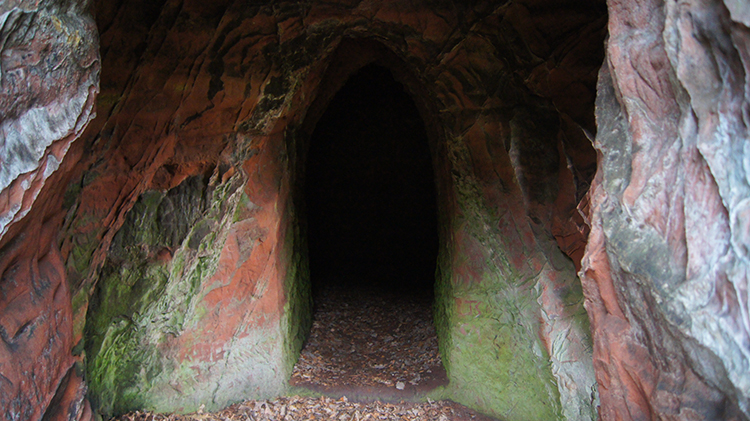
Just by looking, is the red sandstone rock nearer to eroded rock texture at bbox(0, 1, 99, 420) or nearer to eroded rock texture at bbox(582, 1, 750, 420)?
eroded rock texture at bbox(0, 1, 99, 420)

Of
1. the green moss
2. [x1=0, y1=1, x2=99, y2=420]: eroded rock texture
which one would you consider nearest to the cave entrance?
the green moss

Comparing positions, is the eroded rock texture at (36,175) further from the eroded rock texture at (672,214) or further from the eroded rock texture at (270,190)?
the eroded rock texture at (672,214)

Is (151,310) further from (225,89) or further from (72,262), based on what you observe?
(225,89)

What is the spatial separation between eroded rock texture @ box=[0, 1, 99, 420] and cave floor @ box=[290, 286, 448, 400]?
2.32 metres

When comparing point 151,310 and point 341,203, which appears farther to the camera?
point 341,203

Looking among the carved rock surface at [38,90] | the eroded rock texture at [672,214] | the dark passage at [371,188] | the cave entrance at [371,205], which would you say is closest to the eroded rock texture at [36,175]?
the carved rock surface at [38,90]

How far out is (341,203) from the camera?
7.70 metres

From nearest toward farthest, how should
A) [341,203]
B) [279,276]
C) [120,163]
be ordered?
[120,163] → [279,276] → [341,203]

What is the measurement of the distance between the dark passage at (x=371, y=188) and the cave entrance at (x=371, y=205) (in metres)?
0.02

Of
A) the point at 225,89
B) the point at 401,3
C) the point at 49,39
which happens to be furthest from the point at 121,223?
A: the point at 401,3

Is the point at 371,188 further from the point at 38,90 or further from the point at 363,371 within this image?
the point at 38,90

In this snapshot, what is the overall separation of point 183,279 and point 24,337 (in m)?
1.62

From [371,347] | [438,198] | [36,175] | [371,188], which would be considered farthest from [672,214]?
[371,188]

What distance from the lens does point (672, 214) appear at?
5.04ft
